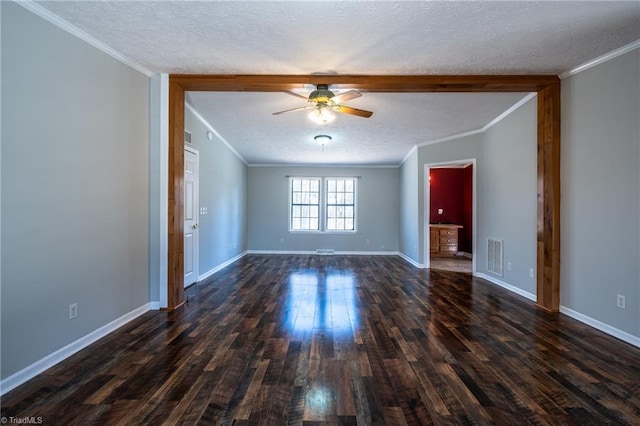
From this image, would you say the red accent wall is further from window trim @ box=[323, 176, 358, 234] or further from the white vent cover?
the white vent cover

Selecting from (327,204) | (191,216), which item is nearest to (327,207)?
(327,204)

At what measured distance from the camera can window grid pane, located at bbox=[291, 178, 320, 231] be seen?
8398mm

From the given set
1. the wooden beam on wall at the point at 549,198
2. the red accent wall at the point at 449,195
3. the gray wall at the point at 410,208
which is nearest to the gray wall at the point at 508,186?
the wooden beam on wall at the point at 549,198

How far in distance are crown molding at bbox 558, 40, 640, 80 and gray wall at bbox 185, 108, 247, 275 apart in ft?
15.9

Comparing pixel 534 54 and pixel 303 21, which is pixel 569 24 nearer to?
pixel 534 54

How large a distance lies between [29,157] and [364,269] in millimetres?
5208

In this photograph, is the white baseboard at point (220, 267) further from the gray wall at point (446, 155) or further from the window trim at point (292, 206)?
the gray wall at point (446, 155)

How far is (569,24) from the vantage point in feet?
7.82

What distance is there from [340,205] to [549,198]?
17.9ft

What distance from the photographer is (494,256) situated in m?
4.81

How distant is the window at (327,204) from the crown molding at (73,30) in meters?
5.48

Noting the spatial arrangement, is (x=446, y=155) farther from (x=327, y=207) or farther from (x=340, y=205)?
(x=327, y=207)

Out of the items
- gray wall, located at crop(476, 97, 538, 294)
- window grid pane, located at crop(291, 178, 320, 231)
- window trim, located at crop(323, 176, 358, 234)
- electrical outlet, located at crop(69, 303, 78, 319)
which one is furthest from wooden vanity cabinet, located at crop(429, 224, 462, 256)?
electrical outlet, located at crop(69, 303, 78, 319)

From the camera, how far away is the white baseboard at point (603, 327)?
2.56 m
